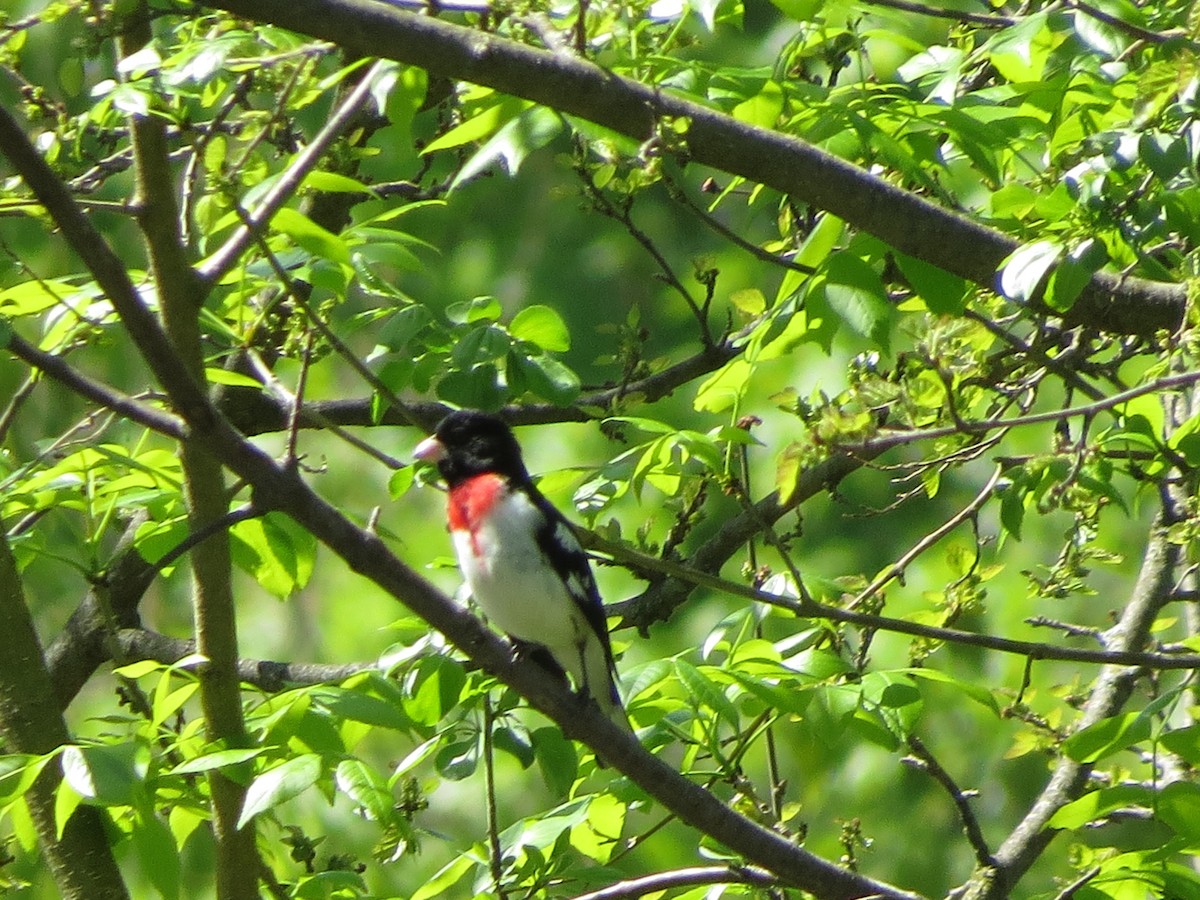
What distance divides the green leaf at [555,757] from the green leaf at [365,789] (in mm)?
414

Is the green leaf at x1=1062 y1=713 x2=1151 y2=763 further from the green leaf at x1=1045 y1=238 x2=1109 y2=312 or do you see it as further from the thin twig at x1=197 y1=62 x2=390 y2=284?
the thin twig at x1=197 y1=62 x2=390 y2=284

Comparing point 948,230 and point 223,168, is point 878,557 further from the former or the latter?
point 223,168

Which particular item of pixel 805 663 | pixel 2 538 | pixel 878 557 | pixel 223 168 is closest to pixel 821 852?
pixel 878 557

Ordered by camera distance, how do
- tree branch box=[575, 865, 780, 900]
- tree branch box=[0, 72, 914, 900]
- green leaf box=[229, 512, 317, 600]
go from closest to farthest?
tree branch box=[0, 72, 914, 900] < tree branch box=[575, 865, 780, 900] < green leaf box=[229, 512, 317, 600]

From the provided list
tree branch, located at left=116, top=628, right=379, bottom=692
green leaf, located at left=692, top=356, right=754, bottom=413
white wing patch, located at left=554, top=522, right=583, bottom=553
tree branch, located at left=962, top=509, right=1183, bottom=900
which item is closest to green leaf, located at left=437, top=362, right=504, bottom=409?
green leaf, located at left=692, top=356, right=754, bottom=413

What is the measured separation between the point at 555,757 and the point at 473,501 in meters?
0.95

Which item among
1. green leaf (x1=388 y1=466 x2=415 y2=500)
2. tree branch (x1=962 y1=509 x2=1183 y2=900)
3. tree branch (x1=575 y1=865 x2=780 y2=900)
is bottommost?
tree branch (x1=962 y1=509 x2=1183 y2=900)

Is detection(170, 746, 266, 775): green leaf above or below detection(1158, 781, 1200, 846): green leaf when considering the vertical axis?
above

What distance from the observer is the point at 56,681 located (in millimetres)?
3918

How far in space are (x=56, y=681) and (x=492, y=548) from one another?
1.37 meters

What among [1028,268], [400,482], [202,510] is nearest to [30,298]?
[202,510]

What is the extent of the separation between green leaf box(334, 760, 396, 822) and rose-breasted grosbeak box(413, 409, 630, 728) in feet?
3.21

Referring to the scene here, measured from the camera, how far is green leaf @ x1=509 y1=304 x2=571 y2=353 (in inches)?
109

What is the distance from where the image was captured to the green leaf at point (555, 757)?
8.94 ft
